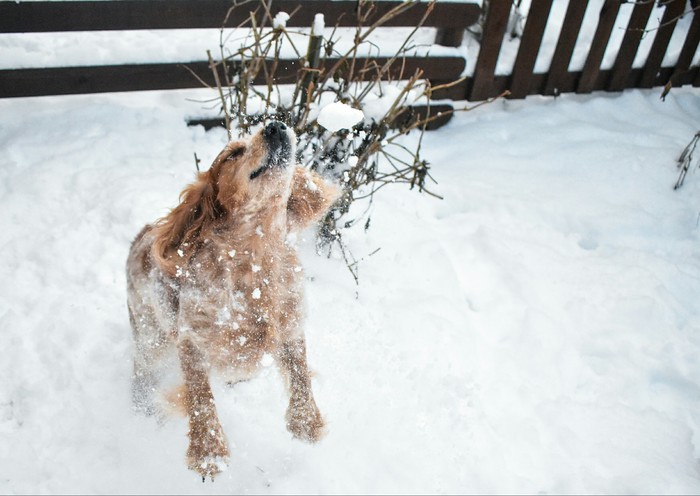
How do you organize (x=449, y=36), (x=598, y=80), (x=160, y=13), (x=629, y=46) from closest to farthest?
1. (x=160, y=13)
2. (x=449, y=36)
3. (x=629, y=46)
4. (x=598, y=80)

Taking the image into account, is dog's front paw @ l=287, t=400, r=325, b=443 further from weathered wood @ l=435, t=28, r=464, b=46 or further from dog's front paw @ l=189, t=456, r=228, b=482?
weathered wood @ l=435, t=28, r=464, b=46

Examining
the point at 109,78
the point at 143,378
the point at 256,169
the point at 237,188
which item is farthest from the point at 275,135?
the point at 109,78

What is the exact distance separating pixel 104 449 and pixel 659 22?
5203 millimetres

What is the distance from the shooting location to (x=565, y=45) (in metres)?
5.17

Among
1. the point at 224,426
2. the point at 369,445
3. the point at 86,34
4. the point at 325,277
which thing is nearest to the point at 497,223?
the point at 325,277

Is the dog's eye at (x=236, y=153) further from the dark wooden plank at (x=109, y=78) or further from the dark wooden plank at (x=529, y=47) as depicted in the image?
the dark wooden plank at (x=529, y=47)

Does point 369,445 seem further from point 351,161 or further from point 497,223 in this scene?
point 497,223

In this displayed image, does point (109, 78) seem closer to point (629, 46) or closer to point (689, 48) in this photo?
point (629, 46)

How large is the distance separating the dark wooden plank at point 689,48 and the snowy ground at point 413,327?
116cm

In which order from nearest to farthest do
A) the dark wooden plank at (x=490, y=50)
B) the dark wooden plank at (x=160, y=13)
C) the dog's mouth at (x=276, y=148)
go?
the dog's mouth at (x=276, y=148) < the dark wooden plank at (x=160, y=13) < the dark wooden plank at (x=490, y=50)

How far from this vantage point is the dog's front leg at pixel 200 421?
8.36 feet

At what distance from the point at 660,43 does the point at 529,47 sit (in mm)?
1273

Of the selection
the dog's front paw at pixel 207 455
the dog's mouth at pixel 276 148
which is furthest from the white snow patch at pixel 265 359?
the dog's mouth at pixel 276 148

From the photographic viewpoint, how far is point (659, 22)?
208 inches
